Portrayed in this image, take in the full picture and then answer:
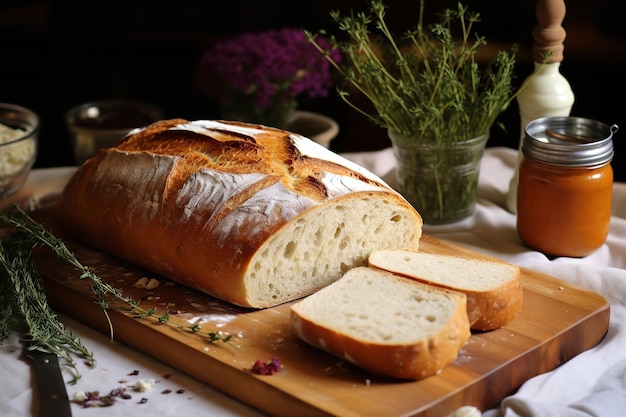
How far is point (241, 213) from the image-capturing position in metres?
2.24

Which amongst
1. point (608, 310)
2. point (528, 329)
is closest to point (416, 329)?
point (528, 329)

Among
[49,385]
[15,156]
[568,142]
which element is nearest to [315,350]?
[49,385]

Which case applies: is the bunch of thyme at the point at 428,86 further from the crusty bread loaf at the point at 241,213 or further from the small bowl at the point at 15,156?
the small bowl at the point at 15,156

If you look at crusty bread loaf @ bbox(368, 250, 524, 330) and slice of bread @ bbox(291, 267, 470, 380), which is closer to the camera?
slice of bread @ bbox(291, 267, 470, 380)

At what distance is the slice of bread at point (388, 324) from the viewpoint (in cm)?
187

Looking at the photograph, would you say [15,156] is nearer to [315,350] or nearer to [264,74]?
[264,74]

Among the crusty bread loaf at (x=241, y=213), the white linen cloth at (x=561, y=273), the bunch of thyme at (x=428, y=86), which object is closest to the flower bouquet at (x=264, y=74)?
the white linen cloth at (x=561, y=273)

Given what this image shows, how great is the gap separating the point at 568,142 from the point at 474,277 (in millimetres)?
687

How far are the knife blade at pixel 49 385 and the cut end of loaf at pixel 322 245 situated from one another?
0.50 meters

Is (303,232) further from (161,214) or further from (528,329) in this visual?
(528,329)

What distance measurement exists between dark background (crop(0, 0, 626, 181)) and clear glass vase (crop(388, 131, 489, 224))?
88.5 inches

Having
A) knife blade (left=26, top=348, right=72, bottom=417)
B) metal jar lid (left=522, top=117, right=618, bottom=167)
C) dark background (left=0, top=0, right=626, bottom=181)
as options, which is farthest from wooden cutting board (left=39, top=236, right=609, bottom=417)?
dark background (left=0, top=0, right=626, bottom=181)

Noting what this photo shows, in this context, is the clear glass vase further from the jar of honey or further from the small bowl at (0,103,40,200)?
the small bowl at (0,103,40,200)

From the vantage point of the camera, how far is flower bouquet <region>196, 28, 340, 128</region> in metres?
3.63
